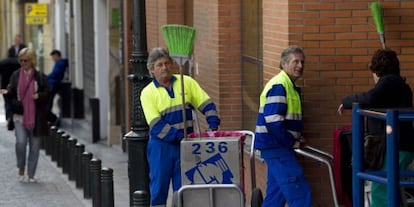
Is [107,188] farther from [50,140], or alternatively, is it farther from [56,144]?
[50,140]

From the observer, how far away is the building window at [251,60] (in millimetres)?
14078

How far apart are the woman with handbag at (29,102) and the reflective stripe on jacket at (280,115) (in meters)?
6.76

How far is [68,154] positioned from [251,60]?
4.39 meters

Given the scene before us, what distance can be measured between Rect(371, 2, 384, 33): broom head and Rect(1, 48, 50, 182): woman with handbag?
7076mm

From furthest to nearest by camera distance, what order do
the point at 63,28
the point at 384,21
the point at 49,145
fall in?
the point at 63,28, the point at 49,145, the point at 384,21

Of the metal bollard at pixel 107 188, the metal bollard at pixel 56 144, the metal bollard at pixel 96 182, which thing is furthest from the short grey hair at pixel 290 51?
the metal bollard at pixel 56 144

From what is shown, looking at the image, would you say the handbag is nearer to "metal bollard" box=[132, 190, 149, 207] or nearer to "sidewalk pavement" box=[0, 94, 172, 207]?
"metal bollard" box=[132, 190, 149, 207]

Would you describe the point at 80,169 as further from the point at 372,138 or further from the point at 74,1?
the point at 74,1

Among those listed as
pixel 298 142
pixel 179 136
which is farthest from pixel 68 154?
pixel 298 142

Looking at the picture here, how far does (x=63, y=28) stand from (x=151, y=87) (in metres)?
→ 21.6

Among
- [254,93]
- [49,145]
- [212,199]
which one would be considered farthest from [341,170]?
[49,145]

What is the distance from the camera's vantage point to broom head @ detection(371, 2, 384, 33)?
425 inches

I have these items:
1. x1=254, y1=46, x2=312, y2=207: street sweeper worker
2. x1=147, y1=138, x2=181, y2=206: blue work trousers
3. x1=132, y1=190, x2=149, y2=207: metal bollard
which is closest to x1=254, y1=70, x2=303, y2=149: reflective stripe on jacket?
x1=254, y1=46, x2=312, y2=207: street sweeper worker

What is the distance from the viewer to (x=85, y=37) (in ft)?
91.2
